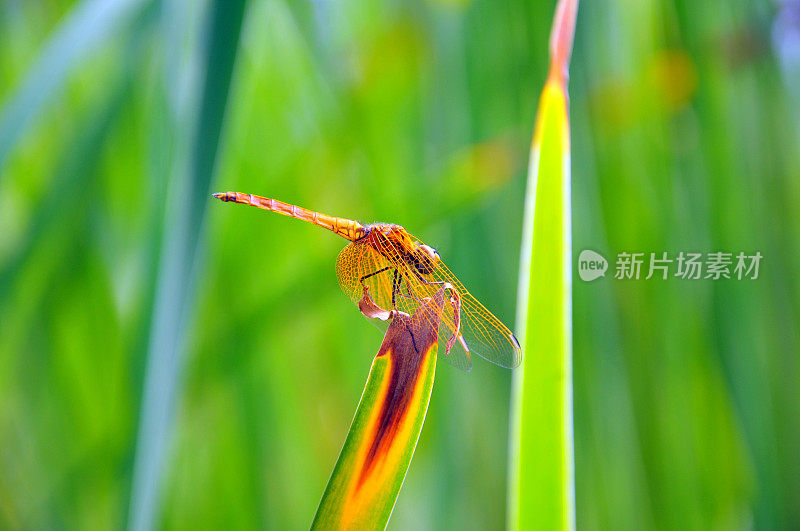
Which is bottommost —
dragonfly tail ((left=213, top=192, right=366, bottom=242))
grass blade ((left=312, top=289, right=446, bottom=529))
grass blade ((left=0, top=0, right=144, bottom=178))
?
Answer: grass blade ((left=312, top=289, right=446, bottom=529))

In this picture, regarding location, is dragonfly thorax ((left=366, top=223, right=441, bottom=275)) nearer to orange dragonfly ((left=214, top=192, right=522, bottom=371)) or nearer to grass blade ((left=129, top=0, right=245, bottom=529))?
orange dragonfly ((left=214, top=192, right=522, bottom=371))

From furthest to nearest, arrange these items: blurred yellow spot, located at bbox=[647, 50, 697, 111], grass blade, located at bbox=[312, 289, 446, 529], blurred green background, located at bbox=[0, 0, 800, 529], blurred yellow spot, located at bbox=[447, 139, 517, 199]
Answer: blurred yellow spot, located at bbox=[647, 50, 697, 111]
blurred green background, located at bbox=[0, 0, 800, 529]
blurred yellow spot, located at bbox=[447, 139, 517, 199]
grass blade, located at bbox=[312, 289, 446, 529]

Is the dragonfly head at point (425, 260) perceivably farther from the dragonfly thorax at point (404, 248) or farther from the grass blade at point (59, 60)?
the grass blade at point (59, 60)

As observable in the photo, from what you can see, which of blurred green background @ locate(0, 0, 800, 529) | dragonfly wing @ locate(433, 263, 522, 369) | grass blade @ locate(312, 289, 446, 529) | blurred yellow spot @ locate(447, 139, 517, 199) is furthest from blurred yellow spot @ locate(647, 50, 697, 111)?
grass blade @ locate(312, 289, 446, 529)

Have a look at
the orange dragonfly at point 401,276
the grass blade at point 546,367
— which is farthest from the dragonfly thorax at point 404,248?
the grass blade at point 546,367

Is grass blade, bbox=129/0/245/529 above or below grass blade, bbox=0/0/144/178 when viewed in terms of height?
below

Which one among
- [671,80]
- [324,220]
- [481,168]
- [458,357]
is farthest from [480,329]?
[671,80]

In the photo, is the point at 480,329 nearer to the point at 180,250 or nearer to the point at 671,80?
the point at 180,250
